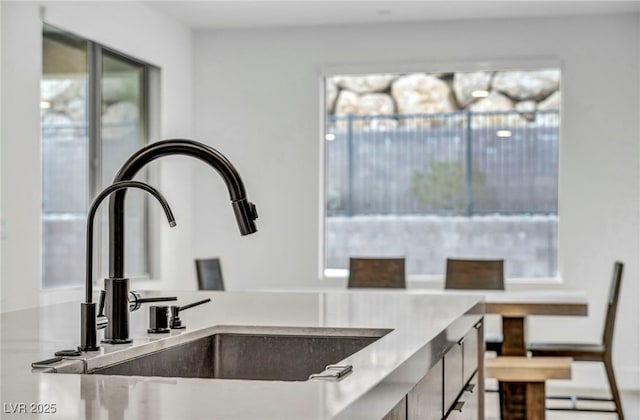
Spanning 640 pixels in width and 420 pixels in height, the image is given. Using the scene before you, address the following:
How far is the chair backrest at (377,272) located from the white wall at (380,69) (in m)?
1.26

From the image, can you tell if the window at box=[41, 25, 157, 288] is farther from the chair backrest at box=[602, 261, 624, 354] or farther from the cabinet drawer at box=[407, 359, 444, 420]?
the cabinet drawer at box=[407, 359, 444, 420]

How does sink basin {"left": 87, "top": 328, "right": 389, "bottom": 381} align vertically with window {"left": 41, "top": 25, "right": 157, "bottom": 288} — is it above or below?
below

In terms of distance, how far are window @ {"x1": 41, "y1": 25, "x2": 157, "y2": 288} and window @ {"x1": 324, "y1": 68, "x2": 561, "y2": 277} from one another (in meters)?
1.65

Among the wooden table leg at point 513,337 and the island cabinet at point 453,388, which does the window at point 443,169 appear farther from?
the island cabinet at point 453,388

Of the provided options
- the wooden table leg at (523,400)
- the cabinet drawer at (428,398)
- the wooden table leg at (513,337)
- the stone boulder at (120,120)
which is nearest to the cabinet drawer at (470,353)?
the cabinet drawer at (428,398)

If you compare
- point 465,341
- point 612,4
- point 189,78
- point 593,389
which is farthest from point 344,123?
point 465,341

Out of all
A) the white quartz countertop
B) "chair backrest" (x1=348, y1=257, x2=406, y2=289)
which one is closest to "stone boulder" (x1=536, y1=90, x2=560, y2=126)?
"chair backrest" (x1=348, y1=257, x2=406, y2=289)

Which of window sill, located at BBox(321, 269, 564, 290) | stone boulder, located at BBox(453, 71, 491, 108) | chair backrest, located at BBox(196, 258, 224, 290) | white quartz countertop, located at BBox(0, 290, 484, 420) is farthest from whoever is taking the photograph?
stone boulder, located at BBox(453, 71, 491, 108)

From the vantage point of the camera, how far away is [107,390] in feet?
3.72

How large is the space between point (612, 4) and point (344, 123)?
7.22 ft

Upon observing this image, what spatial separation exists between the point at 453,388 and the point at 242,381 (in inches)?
39.7

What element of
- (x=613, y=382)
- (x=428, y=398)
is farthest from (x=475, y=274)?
(x=428, y=398)

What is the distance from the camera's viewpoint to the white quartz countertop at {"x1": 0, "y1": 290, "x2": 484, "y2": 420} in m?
1.04

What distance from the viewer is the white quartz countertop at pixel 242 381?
1040 millimetres
